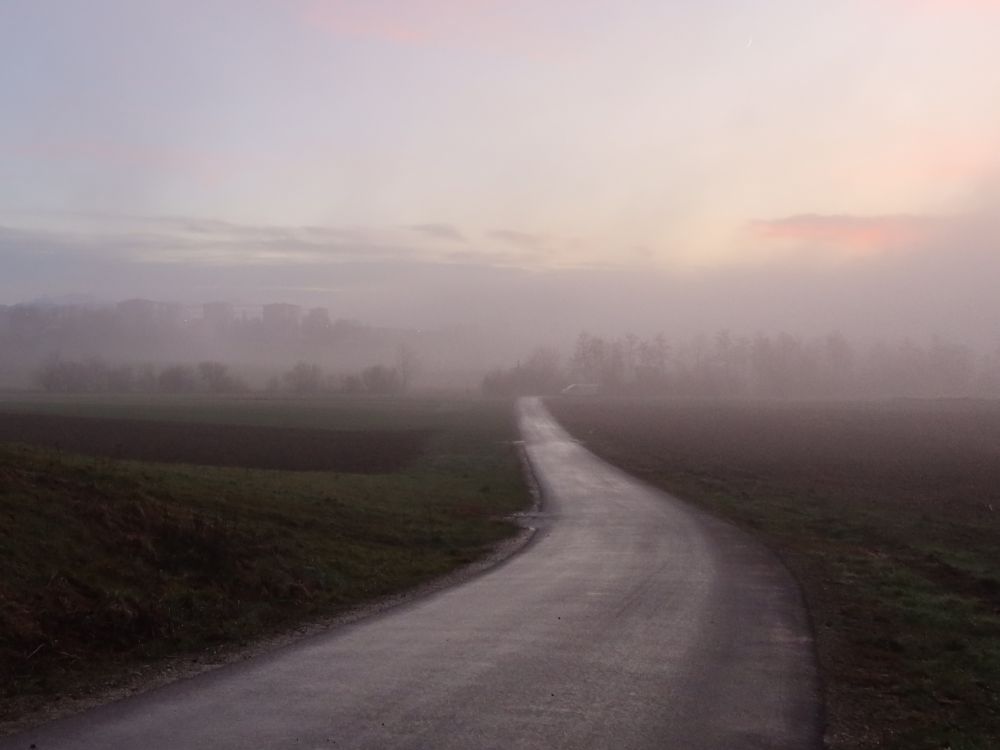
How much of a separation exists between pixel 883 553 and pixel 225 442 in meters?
44.0

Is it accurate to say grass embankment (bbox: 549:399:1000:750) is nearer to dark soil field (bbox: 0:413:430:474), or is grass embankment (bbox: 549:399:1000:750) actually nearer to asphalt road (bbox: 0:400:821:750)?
asphalt road (bbox: 0:400:821:750)

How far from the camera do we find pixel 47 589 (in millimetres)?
12367

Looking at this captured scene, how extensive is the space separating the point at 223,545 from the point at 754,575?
10.1 m

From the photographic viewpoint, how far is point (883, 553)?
67.5ft

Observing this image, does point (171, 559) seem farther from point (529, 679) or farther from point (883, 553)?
point (883, 553)

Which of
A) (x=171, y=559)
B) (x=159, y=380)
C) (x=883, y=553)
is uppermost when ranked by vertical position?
(x=159, y=380)

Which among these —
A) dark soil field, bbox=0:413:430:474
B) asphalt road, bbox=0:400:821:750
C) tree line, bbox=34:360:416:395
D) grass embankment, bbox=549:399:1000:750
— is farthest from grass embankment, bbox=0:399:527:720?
tree line, bbox=34:360:416:395

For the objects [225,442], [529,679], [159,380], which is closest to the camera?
[529,679]

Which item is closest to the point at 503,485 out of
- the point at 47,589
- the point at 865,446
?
the point at 47,589

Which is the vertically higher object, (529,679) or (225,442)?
(529,679)

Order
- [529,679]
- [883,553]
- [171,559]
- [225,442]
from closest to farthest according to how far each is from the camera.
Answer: [529,679] → [171,559] → [883,553] → [225,442]

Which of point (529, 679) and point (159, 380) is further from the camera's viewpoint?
point (159, 380)

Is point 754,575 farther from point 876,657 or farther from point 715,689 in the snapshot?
point 715,689

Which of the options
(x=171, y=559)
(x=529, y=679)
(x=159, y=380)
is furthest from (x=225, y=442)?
(x=159, y=380)
